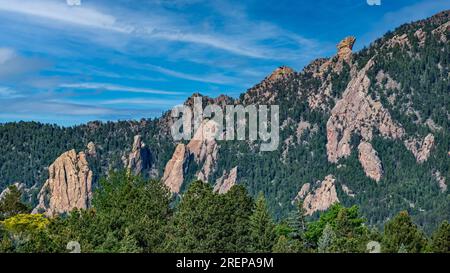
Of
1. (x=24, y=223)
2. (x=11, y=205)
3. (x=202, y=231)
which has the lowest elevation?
(x=24, y=223)

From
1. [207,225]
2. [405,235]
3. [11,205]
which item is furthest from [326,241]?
[11,205]

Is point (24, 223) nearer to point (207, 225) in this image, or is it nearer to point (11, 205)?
point (11, 205)

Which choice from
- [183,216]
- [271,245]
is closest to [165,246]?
[183,216]

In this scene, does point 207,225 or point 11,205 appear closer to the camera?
point 207,225

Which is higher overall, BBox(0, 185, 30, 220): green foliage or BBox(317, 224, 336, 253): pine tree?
BBox(0, 185, 30, 220): green foliage

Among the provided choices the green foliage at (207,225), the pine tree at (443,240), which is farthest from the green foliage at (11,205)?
the pine tree at (443,240)

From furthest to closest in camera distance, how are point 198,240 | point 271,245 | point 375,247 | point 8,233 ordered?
point 8,233 < point 271,245 < point 198,240 < point 375,247

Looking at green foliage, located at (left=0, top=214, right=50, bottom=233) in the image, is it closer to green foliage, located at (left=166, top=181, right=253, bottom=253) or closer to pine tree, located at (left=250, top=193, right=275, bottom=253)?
green foliage, located at (left=166, top=181, right=253, bottom=253)

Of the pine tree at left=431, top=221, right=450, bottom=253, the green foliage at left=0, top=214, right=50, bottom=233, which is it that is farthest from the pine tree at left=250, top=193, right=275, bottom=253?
the green foliage at left=0, top=214, right=50, bottom=233

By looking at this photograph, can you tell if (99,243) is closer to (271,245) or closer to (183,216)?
(183,216)
